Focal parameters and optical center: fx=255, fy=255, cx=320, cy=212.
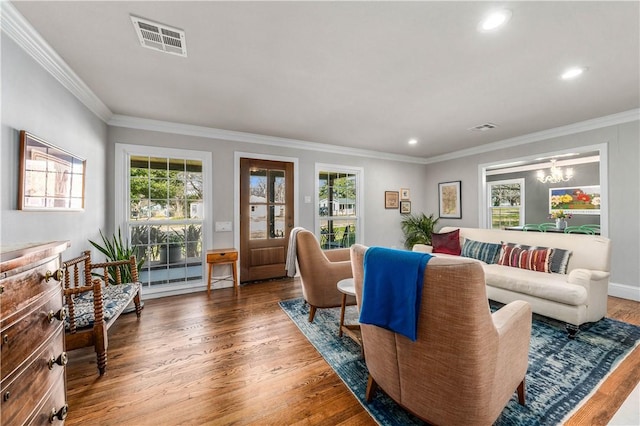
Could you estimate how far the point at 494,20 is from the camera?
5.39 ft

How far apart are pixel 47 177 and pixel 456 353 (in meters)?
2.99

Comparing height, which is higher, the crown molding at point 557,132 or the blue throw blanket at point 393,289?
Result: the crown molding at point 557,132

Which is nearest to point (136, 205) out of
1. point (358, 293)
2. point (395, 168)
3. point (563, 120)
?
point (358, 293)

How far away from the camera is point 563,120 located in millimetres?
3521

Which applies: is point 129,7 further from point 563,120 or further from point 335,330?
point 563,120

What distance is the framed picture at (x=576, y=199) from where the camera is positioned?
18.9 ft

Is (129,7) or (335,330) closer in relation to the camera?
(129,7)

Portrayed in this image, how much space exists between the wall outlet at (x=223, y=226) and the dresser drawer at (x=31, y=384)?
277 centimetres

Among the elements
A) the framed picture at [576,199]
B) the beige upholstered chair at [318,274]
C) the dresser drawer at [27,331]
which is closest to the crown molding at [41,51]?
the dresser drawer at [27,331]

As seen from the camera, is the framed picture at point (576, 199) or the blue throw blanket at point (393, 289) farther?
the framed picture at point (576, 199)

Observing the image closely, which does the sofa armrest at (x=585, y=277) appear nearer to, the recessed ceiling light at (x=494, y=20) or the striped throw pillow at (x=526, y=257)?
the striped throw pillow at (x=526, y=257)

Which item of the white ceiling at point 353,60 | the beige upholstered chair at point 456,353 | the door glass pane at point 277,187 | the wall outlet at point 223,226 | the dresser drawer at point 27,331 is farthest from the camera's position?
the door glass pane at point 277,187

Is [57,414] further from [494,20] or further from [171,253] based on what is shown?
[494,20]

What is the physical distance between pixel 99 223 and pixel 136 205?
1.72 ft
